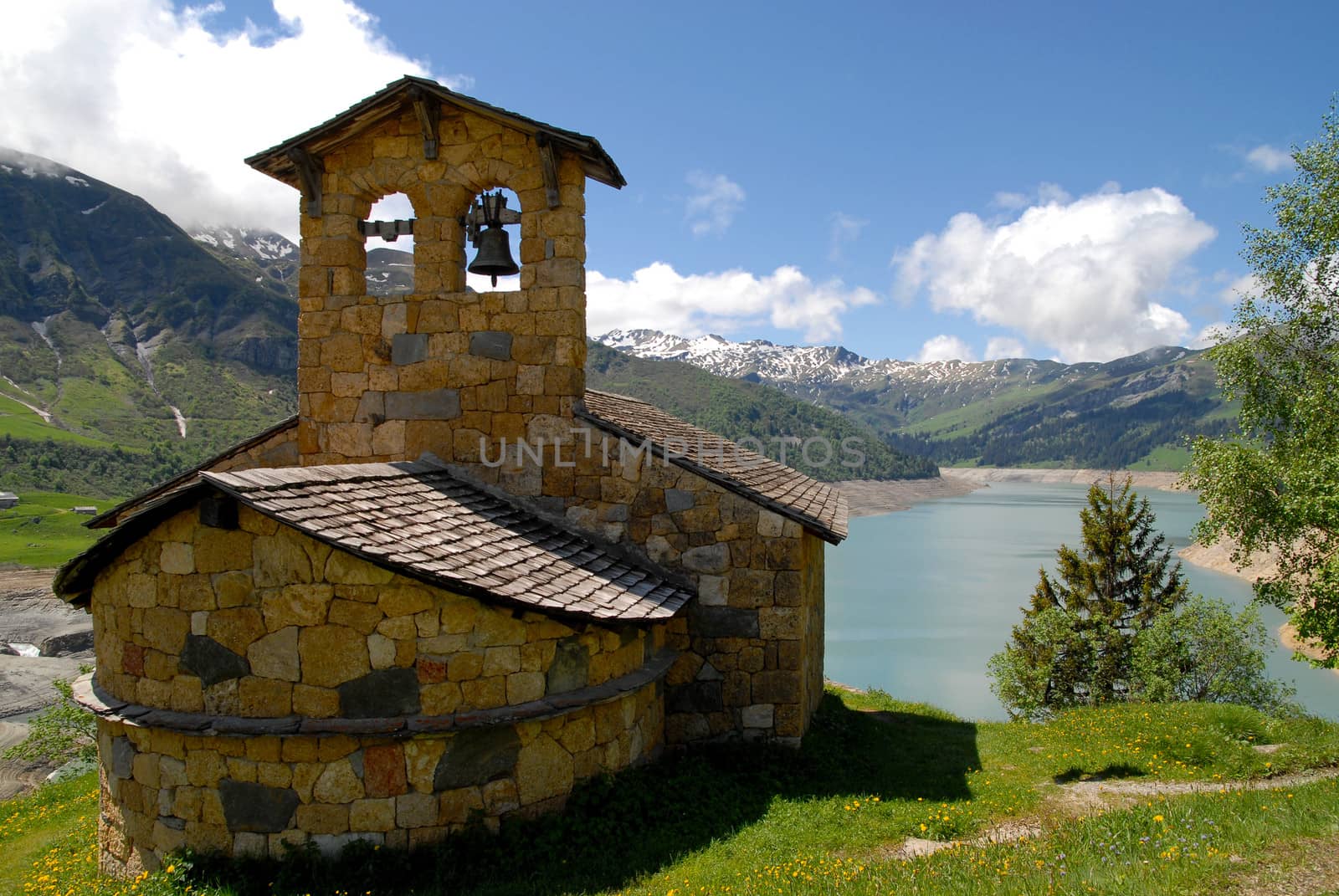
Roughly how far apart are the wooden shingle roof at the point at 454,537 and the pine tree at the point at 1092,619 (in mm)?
13330

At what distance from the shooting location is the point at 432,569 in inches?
196

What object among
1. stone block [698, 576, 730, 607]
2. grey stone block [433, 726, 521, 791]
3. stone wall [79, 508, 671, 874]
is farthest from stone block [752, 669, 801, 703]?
grey stone block [433, 726, 521, 791]

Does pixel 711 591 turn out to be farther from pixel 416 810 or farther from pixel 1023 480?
pixel 1023 480

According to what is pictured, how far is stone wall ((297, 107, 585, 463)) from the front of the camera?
23.7 ft

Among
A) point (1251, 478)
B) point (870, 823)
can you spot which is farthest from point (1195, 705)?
point (870, 823)

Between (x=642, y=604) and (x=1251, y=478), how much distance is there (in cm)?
1032

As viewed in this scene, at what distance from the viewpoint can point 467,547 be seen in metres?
5.68

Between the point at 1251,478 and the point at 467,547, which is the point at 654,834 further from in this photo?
the point at 1251,478

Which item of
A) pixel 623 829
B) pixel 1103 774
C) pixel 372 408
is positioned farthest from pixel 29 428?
pixel 1103 774

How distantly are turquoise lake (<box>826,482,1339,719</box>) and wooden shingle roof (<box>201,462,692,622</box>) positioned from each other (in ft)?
66.3

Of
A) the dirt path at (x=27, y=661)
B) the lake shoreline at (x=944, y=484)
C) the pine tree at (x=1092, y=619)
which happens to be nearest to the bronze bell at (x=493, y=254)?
the dirt path at (x=27, y=661)

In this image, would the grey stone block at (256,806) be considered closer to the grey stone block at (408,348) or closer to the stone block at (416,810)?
the stone block at (416,810)

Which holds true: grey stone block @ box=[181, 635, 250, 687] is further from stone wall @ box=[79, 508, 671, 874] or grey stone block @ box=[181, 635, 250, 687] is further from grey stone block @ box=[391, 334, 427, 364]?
grey stone block @ box=[391, 334, 427, 364]

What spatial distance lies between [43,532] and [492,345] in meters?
55.7
